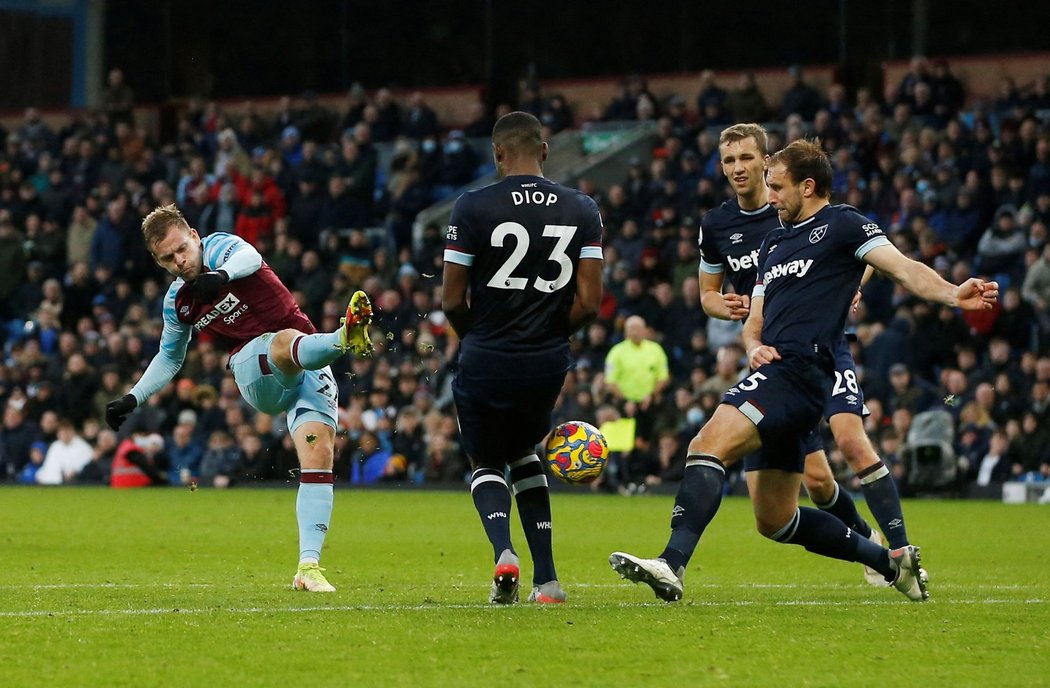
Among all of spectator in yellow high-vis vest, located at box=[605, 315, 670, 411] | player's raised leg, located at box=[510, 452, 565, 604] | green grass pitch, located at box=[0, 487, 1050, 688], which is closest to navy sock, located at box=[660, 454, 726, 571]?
green grass pitch, located at box=[0, 487, 1050, 688]

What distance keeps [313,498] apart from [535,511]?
1.57 m

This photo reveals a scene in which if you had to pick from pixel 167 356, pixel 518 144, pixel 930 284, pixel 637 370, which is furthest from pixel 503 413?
pixel 637 370

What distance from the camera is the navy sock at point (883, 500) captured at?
9.41 metres

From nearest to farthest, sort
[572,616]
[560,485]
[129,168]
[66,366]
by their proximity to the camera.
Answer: [572,616] < [560,485] < [66,366] < [129,168]

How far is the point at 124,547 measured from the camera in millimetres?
13352

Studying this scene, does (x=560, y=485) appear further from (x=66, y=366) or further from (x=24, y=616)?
(x=24, y=616)

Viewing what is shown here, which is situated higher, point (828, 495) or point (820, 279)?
point (820, 279)

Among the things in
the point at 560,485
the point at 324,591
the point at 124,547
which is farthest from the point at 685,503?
the point at 560,485

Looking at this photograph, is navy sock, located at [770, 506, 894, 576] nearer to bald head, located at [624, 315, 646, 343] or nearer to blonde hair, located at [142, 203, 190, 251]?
blonde hair, located at [142, 203, 190, 251]

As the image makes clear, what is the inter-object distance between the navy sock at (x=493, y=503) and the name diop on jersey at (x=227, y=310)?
2023 mm

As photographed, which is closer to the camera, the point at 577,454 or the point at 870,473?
the point at 577,454

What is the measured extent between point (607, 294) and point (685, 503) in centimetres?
1599

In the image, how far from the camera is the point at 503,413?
339 inches

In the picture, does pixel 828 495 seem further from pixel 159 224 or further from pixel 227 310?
pixel 159 224
